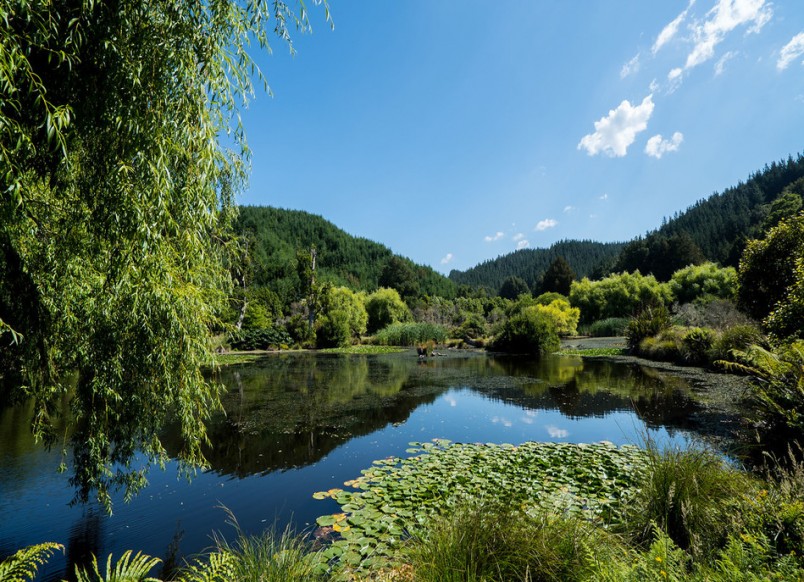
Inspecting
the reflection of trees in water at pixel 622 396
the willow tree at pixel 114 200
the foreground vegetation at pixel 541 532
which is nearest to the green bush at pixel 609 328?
the reflection of trees in water at pixel 622 396

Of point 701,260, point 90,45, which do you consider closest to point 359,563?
point 90,45

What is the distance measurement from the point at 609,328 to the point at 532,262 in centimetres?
10964

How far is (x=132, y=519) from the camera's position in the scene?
5148 mm

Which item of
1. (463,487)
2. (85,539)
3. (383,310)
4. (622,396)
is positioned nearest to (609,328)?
(383,310)

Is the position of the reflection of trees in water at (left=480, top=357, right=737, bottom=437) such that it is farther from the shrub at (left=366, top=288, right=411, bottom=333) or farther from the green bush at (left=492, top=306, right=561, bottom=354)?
the shrub at (left=366, top=288, right=411, bottom=333)

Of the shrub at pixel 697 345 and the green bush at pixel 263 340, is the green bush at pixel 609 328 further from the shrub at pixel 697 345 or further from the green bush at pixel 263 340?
the green bush at pixel 263 340

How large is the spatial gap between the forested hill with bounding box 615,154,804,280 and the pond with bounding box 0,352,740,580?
54.7 metres

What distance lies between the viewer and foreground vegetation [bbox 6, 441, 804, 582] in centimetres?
250

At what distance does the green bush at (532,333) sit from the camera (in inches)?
1058

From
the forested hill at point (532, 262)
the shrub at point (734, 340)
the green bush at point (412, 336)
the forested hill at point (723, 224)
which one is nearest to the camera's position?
the shrub at point (734, 340)

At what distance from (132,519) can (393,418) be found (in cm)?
633

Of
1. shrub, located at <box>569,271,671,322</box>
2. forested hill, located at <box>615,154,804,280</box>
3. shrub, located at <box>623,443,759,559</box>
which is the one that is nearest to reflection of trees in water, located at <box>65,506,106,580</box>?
shrub, located at <box>623,443,759,559</box>

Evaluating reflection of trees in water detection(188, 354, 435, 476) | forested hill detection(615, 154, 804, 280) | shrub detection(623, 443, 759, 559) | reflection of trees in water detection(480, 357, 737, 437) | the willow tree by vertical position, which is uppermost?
forested hill detection(615, 154, 804, 280)

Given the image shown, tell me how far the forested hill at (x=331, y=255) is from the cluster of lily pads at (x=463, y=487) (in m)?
57.5
